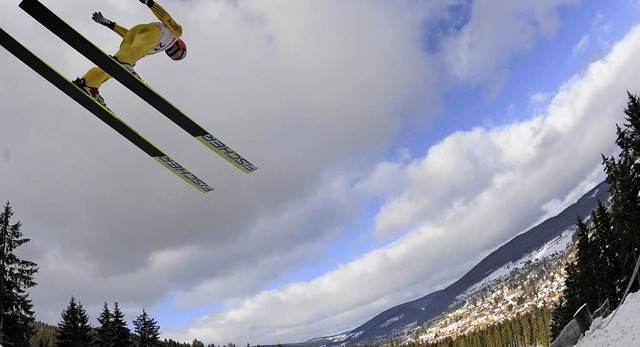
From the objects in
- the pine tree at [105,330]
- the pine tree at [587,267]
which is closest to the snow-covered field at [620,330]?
the pine tree at [587,267]

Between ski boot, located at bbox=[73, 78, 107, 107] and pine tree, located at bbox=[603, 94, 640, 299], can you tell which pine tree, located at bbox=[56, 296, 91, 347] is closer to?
ski boot, located at bbox=[73, 78, 107, 107]

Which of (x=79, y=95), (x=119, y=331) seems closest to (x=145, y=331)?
(x=119, y=331)

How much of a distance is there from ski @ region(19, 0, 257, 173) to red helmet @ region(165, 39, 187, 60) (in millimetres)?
981

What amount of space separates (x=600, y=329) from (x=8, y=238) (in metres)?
30.6

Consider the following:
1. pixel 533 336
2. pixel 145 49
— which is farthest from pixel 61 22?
pixel 533 336

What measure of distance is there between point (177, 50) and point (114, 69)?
1.53 metres

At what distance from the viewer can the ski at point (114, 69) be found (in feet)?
31.2

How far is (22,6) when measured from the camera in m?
9.30

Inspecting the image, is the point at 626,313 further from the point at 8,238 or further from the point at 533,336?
the point at 533,336

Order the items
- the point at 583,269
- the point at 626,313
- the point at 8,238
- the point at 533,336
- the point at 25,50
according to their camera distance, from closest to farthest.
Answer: the point at 25,50, the point at 626,313, the point at 8,238, the point at 583,269, the point at 533,336

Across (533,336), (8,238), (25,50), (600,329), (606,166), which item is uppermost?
(8,238)

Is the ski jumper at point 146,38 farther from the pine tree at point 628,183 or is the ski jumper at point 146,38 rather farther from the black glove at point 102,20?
the pine tree at point 628,183

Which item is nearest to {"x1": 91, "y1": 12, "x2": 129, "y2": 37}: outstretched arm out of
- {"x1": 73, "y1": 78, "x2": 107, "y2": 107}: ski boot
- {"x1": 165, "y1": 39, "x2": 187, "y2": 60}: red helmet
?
{"x1": 165, "y1": 39, "x2": 187, "y2": 60}: red helmet

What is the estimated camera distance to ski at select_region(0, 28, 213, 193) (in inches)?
395
